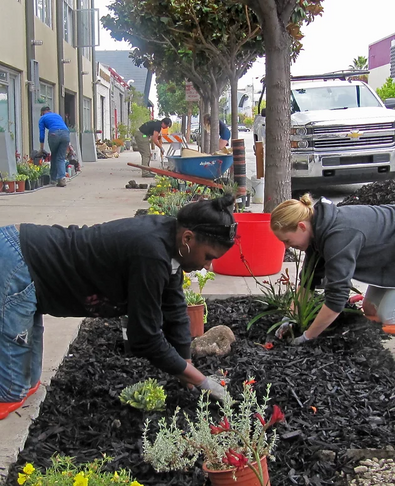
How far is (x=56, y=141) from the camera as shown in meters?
14.1

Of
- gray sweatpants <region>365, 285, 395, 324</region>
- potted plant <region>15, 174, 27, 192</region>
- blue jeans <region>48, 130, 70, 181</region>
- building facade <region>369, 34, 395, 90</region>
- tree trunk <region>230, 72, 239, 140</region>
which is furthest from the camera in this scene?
building facade <region>369, 34, 395, 90</region>

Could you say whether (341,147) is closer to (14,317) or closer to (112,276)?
(112,276)

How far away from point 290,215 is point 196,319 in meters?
0.95

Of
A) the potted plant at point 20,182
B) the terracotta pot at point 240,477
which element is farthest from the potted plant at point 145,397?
the potted plant at point 20,182

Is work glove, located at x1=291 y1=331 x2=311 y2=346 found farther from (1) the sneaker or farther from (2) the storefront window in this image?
(2) the storefront window

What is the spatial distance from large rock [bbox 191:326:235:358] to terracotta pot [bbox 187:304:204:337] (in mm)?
179

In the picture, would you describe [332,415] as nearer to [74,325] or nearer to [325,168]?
[74,325]

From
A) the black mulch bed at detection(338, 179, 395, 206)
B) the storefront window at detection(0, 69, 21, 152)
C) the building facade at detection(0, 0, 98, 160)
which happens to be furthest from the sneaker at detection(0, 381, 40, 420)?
the building facade at detection(0, 0, 98, 160)

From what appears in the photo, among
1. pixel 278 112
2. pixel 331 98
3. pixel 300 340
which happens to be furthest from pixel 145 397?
pixel 331 98

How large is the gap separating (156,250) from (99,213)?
7372 mm

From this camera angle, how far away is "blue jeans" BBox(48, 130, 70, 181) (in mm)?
14133

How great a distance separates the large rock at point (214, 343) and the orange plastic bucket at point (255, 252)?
169 cm

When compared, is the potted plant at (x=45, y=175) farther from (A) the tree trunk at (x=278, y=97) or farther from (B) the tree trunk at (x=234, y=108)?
(A) the tree trunk at (x=278, y=97)

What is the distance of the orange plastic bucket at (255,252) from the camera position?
557cm
